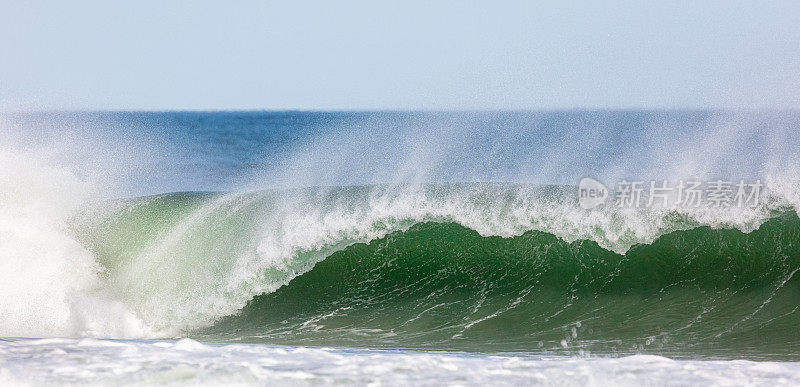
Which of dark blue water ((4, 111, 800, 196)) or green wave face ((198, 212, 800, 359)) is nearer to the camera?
green wave face ((198, 212, 800, 359))

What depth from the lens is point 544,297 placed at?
7.93 m

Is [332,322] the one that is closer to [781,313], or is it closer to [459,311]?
[459,311]

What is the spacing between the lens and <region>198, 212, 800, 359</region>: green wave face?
675 cm

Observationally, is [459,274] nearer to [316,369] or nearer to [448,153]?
[316,369]

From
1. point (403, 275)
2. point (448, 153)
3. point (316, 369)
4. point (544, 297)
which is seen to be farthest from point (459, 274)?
point (448, 153)

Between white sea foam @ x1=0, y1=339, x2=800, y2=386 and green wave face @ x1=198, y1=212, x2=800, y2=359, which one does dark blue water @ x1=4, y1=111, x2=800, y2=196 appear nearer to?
green wave face @ x1=198, y1=212, x2=800, y2=359

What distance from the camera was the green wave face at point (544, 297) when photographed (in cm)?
675

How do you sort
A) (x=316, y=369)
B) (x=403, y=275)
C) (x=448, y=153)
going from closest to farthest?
(x=316, y=369) < (x=403, y=275) < (x=448, y=153)

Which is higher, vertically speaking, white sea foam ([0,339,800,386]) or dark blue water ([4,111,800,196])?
dark blue water ([4,111,800,196])

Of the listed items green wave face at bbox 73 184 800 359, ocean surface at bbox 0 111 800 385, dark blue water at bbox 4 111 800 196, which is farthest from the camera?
dark blue water at bbox 4 111 800 196

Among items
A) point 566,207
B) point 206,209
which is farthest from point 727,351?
point 206,209

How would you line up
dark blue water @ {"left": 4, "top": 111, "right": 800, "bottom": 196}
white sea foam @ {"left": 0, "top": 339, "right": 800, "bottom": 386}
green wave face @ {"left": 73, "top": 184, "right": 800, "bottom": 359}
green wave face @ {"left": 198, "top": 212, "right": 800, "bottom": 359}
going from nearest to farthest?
white sea foam @ {"left": 0, "top": 339, "right": 800, "bottom": 386} < green wave face @ {"left": 198, "top": 212, "right": 800, "bottom": 359} < green wave face @ {"left": 73, "top": 184, "right": 800, "bottom": 359} < dark blue water @ {"left": 4, "top": 111, "right": 800, "bottom": 196}

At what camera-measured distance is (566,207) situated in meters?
8.84

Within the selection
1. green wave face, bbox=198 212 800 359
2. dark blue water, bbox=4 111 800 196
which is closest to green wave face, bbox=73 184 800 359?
green wave face, bbox=198 212 800 359
